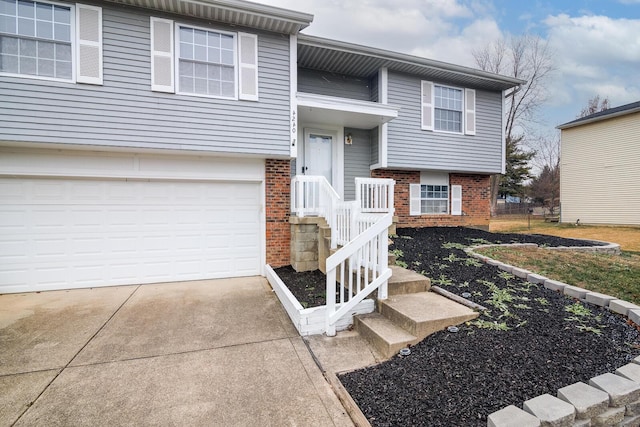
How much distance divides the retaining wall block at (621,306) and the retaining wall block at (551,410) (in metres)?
2.19

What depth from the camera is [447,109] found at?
905cm

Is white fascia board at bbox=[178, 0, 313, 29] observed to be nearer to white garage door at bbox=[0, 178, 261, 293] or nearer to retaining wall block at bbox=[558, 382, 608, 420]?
white garage door at bbox=[0, 178, 261, 293]

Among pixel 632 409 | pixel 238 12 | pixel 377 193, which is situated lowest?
pixel 632 409

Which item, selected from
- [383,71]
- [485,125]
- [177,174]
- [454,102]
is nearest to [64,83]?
[177,174]

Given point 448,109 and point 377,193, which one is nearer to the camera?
point 377,193

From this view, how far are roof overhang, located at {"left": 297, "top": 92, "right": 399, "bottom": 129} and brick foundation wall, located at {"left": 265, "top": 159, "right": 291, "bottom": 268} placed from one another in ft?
4.80

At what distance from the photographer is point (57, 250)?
18.4ft

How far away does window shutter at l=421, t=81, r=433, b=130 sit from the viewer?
341 inches

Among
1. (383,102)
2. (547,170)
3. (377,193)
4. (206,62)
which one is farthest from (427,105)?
(547,170)

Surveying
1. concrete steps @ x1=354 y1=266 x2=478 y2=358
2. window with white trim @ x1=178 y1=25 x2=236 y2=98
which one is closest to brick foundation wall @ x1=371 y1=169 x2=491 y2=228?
window with white trim @ x1=178 y1=25 x2=236 y2=98

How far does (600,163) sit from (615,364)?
16030 millimetres

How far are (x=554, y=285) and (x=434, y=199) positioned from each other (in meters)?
5.76

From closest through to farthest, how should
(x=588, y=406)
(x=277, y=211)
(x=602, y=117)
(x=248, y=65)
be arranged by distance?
(x=588, y=406), (x=248, y=65), (x=277, y=211), (x=602, y=117)

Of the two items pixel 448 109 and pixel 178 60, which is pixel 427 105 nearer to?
pixel 448 109
